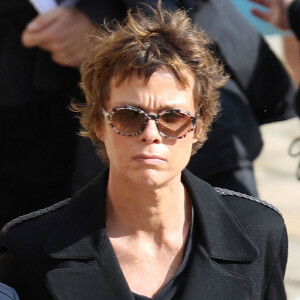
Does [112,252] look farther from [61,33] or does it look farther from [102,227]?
[61,33]

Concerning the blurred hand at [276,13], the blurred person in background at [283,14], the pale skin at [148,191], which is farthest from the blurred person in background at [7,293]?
the blurred hand at [276,13]

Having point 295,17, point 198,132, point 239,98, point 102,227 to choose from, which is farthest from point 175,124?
point 295,17

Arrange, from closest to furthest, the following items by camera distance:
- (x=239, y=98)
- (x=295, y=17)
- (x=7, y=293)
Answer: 1. (x=7, y=293)
2. (x=239, y=98)
3. (x=295, y=17)

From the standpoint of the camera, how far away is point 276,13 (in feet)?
12.6

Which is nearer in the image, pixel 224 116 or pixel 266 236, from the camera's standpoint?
pixel 266 236

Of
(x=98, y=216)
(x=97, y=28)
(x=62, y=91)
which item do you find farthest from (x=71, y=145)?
(x=98, y=216)

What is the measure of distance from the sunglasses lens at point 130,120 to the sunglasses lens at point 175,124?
0.17 feet

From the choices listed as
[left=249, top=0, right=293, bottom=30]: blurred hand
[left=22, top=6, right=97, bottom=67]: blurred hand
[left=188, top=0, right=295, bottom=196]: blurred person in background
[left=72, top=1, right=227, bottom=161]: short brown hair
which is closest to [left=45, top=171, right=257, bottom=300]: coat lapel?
[left=72, top=1, right=227, bottom=161]: short brown hair

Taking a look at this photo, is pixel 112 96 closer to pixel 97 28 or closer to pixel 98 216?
pixel 98 216

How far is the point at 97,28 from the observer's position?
3.38m

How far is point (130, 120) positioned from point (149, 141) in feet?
0.25

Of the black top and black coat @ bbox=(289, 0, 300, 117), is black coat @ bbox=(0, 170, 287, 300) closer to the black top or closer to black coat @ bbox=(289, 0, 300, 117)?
the black top

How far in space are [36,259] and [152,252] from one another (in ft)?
1.04

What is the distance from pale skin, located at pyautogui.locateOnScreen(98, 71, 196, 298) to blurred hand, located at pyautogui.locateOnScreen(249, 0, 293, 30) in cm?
138
